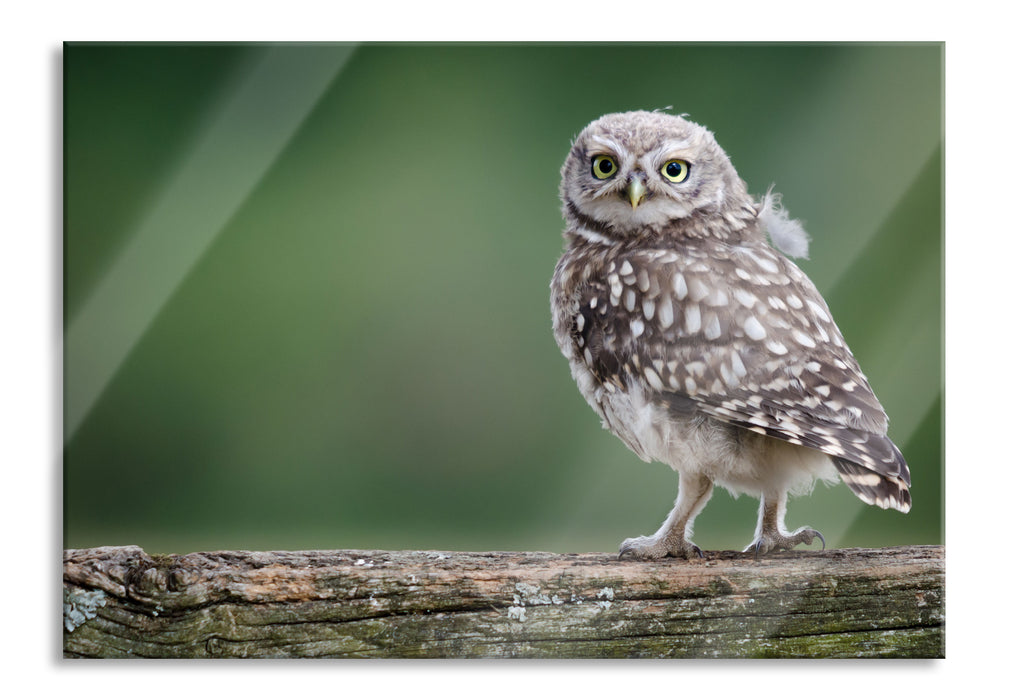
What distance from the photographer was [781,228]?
2998mm

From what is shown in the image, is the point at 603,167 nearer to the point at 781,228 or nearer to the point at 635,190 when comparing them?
the point at 635,190

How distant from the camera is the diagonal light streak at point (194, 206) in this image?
9.78ft

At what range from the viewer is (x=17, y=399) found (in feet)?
9.77

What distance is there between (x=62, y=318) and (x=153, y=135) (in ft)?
1.89

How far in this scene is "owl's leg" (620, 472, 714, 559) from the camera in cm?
283

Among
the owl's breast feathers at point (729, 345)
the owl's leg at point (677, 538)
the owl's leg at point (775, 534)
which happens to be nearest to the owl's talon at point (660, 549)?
the owl's leg at point (677, 538)

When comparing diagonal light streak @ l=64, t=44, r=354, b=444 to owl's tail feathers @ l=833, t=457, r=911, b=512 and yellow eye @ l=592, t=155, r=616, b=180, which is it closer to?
yellow eye @ l=592, t=155, r=616, b=180

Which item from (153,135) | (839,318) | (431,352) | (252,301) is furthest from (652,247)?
(153,135)

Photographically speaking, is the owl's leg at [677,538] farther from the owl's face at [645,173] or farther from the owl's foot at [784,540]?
the owl's face at [645,173]

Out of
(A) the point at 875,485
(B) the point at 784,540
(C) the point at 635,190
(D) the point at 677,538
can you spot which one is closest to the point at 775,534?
(B) the point at 784,540

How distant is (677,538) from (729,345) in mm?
538

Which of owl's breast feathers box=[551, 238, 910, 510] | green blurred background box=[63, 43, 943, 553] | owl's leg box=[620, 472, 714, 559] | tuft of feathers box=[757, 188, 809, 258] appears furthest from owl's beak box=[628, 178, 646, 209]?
owl's leg box=[620, 472, 714, 559]
